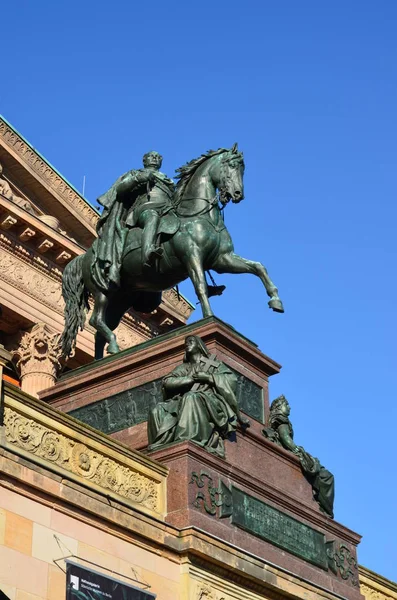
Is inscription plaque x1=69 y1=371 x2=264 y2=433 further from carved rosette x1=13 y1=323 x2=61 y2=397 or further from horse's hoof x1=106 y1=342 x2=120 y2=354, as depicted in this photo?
carved rosette x1=13 y1=323 x2=61 y2=397

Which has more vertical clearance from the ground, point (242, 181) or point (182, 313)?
point (182, 313)

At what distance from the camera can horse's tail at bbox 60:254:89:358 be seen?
2569 cm

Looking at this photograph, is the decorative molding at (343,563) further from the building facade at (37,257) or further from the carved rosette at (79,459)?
the building facade at (37,257)

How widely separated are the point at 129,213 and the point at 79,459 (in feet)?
22.7

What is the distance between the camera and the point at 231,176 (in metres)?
25.0

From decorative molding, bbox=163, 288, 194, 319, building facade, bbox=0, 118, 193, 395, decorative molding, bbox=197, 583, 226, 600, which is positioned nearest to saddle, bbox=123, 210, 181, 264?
decorative molding, bbox=197, 583, 226, 600

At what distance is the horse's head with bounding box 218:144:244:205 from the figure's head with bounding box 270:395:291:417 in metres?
3.66

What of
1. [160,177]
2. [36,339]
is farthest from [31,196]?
[160,177]

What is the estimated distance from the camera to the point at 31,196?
47531 millimetres

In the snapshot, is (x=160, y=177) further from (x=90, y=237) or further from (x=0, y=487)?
(x=90, y=237)

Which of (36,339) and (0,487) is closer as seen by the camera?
(0,487)

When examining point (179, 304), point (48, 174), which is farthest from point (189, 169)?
point (179, 304)

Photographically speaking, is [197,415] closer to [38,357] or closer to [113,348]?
[113,348]

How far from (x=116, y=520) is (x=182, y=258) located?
626 cm
